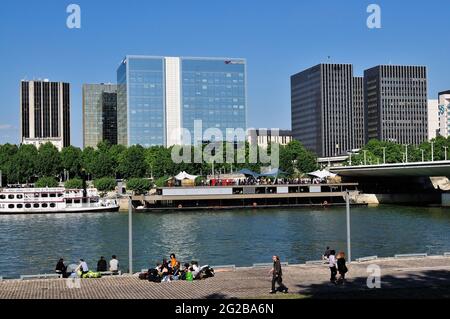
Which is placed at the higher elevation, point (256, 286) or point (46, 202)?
point (46, 202)

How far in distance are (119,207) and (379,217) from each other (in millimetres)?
46487

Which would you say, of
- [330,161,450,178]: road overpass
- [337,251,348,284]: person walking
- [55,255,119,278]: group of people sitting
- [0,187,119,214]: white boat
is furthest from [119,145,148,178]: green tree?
[337,251,348,284]: person walking

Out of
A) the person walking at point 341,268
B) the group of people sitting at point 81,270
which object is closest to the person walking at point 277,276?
the person walking at point 341,268

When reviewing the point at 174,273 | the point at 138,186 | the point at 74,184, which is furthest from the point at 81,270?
the point at 74,184

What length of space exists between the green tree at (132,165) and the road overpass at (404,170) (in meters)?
46.3

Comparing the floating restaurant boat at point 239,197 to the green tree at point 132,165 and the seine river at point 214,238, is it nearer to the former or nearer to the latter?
the seine river at point 214,238

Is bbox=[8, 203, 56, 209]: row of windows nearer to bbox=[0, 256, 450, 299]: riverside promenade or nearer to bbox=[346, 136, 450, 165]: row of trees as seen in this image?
bbox=[0, 256, 450, 299]: riverside promenade

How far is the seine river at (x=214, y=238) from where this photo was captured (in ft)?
160

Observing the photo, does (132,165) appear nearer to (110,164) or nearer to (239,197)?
(110,164)

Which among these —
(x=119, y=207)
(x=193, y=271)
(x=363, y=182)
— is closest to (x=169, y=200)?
(x=119, y=207)

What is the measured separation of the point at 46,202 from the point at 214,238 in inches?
2066

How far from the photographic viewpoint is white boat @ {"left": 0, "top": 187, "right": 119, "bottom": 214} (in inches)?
4119

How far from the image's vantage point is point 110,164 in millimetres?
153750

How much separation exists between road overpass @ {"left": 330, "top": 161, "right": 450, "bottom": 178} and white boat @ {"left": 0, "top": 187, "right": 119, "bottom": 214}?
48043 mm
